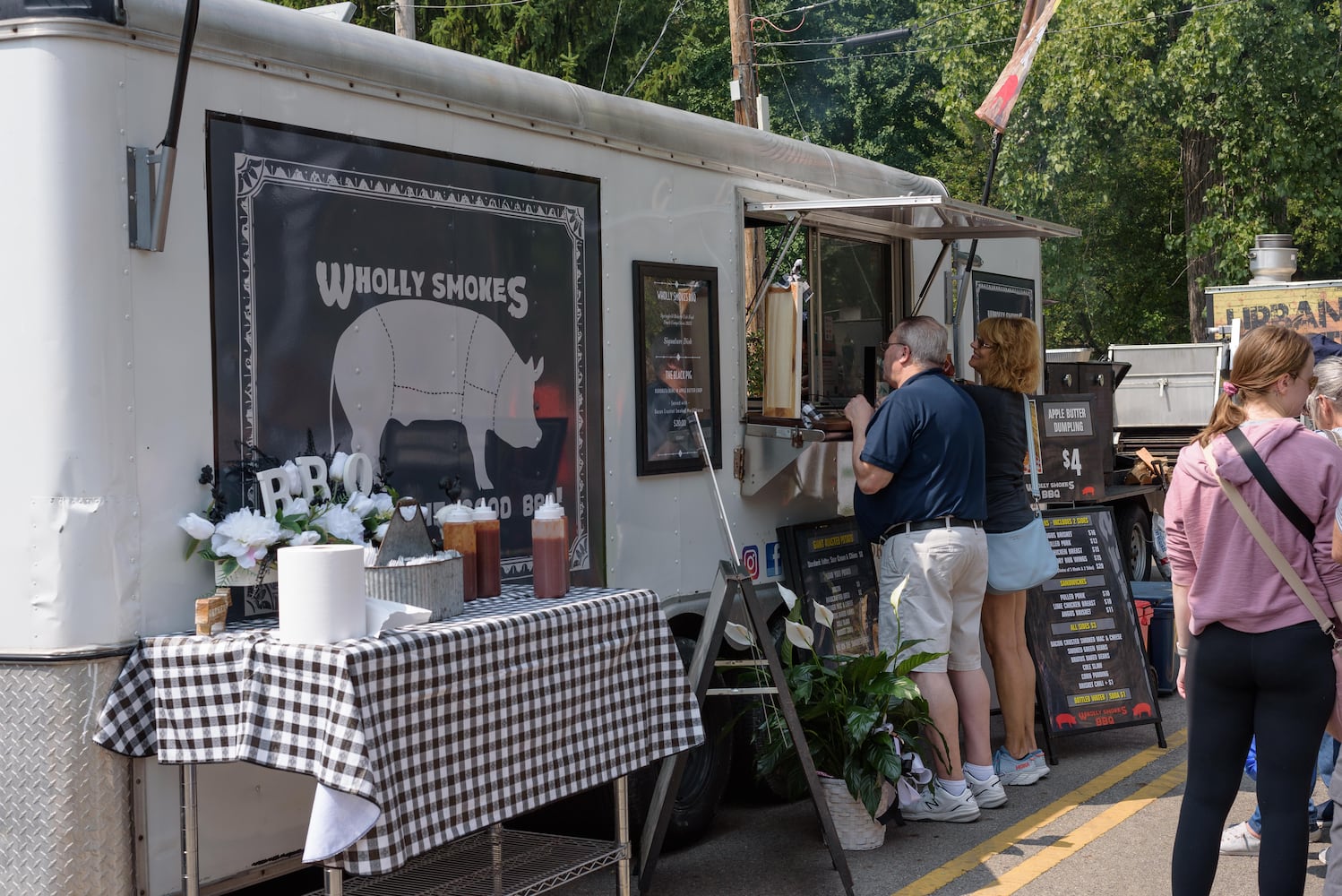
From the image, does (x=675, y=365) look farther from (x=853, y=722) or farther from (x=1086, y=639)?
(x=1086, y=639)

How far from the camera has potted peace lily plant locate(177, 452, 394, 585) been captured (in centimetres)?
370

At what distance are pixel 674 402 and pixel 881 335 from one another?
73.9 inches

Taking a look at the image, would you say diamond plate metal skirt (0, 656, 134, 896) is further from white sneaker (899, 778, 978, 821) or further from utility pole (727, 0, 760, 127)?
utility pole (727, 0, 760, 127)

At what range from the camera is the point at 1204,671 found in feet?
12.6

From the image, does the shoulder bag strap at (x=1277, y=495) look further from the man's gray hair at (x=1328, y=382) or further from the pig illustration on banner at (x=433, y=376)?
the pig illustration on banner at (x=433, y=376)

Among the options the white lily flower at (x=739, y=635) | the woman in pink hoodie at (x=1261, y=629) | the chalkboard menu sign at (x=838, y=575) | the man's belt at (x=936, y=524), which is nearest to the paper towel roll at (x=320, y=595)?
the white lily flower at (x=739, y=635)

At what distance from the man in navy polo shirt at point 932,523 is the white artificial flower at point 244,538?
8.49 ft

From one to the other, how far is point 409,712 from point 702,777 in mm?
2167

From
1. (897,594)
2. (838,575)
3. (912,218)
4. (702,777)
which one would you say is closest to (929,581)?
(897,594)

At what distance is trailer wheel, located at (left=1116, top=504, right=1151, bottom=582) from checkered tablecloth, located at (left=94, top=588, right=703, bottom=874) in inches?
337

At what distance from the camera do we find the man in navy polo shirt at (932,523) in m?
5.54

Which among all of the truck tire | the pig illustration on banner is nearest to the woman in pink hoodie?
the truck tire

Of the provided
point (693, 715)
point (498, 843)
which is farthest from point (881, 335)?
point (498, 843)

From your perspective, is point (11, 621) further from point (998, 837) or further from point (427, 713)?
point (998, 837)
